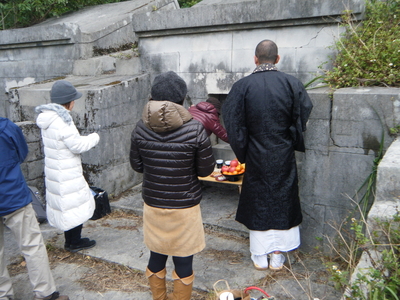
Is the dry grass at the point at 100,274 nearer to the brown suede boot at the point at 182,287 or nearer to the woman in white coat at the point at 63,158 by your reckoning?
the brown suede boot at the point at 182,287

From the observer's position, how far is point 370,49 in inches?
156

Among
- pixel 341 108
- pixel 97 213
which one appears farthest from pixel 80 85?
pixel 341 108

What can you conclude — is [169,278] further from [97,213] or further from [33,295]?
[97,213]

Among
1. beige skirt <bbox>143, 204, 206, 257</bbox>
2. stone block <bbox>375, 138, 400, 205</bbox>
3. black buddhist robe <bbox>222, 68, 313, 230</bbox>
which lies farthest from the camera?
black buddhist robe <bbox>222, 68, 313, 230</bbox>

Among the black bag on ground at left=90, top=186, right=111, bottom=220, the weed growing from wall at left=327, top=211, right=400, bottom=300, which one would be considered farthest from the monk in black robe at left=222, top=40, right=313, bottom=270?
the black bag on ground at left=90, top=186, right=111, bottom=220

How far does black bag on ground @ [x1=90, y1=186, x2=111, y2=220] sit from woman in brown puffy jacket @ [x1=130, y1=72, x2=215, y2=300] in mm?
2233

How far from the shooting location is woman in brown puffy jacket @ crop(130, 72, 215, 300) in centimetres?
286

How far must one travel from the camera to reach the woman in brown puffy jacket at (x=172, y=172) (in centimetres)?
286

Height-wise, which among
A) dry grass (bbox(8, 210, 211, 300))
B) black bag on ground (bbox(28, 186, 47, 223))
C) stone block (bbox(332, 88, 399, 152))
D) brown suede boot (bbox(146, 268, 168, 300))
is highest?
stone block (bbox(332, 88, 399, 152))

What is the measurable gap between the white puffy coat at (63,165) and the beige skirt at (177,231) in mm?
1252

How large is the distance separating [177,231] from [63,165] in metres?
1.54

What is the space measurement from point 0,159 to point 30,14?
7.59 m

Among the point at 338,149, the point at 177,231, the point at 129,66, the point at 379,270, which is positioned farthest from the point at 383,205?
the point at 129,66

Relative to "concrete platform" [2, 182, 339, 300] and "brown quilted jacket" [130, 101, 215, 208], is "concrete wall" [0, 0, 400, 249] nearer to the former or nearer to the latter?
"concrete platform" [2, 182, 339, 300]
